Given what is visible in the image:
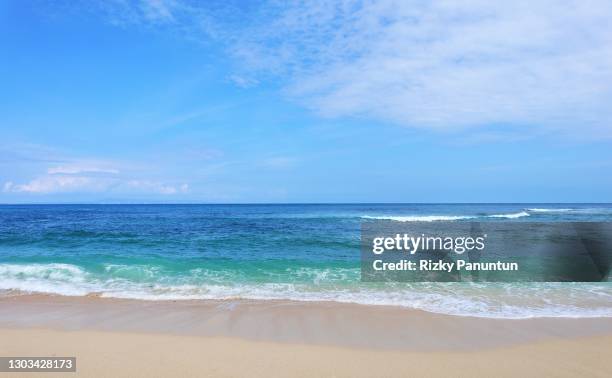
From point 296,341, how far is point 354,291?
143 inches

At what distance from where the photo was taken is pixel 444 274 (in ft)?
35.7

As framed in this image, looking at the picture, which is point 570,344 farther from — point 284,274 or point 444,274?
point 284,274

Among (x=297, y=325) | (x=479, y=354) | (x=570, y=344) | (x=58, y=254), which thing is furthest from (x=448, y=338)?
(x=58, y=254)

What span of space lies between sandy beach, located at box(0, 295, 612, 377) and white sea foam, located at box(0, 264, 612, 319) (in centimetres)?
60

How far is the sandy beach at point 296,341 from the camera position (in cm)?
426

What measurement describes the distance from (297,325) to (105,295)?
15.8ft

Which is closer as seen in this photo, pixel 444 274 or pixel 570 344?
pixel 570 344

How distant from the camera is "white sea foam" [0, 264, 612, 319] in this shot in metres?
7.07

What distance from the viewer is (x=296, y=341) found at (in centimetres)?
521
